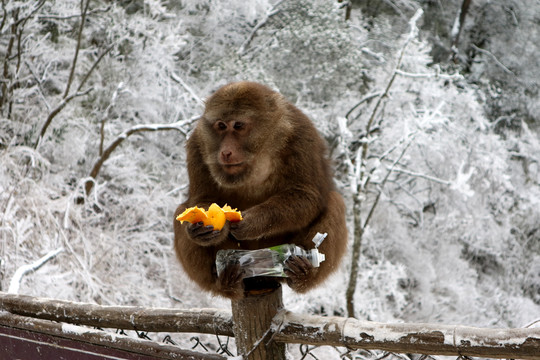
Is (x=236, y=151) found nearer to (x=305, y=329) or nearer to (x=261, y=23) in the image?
(x=305, y=329)

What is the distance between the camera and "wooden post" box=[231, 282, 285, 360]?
1.75 m

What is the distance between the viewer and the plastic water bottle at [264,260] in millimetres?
1829

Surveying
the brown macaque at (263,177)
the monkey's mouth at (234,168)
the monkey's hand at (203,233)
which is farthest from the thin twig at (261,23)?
the monkey's hand at (203,233)

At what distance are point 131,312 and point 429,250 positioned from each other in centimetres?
1154

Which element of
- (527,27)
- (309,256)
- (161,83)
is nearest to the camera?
(309,256)

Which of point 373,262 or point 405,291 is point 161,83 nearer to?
point 373,262

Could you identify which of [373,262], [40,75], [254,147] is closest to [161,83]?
[40,75]

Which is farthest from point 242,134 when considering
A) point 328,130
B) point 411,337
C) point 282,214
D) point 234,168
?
point 328,130

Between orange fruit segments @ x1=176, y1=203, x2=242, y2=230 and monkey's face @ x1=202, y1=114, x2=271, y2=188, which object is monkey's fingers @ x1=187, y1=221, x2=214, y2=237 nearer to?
orange fruit segments @ x1=176, y1=203, x2=242, y2=230

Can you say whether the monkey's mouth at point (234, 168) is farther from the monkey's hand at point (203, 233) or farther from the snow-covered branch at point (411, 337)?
the snow-covered branch at point (411, 337)

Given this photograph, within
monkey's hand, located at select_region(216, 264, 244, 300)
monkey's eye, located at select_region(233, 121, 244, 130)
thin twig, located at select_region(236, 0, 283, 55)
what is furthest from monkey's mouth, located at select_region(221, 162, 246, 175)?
thin twig, located at select_region(236, 0, 283, 55)

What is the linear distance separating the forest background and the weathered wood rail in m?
5.17

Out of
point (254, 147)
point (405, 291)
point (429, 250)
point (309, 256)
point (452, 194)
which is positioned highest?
point (254, 147)

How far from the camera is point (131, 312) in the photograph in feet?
7.02
